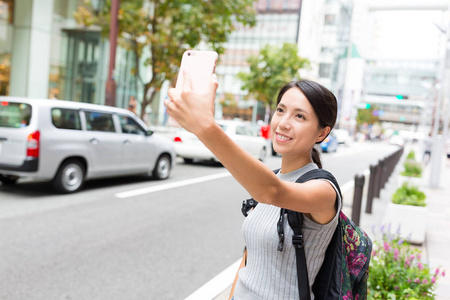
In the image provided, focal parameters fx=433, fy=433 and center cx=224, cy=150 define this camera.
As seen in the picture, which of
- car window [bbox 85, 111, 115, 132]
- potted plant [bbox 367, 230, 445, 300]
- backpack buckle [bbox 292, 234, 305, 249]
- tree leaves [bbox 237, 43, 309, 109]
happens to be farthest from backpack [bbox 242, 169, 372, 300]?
tree leaves [bbox 237, 43, 309, 109]

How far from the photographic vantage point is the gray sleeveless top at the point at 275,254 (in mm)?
1481

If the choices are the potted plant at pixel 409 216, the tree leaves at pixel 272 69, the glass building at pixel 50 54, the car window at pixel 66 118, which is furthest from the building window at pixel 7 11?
the potted plant at pixel 409 216

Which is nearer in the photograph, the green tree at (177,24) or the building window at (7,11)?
the green tree at (177,24)

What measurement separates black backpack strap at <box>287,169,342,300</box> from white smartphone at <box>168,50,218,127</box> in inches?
22.2

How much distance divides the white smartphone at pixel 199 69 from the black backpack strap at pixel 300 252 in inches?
22.1

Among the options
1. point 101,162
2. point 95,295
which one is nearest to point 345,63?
point 101,162

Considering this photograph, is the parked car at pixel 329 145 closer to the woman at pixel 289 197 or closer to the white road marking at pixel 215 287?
the white road marking at pixel 215 287

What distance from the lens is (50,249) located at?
4855 mm

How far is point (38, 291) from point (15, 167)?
3.89 metres

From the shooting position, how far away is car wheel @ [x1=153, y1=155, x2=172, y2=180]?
10.1 metres

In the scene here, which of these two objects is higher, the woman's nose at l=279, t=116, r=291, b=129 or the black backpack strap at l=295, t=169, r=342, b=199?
the woman's nose at l=279, t=116, r=291, b=129

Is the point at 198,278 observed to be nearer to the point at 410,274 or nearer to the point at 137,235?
the point at 137,235

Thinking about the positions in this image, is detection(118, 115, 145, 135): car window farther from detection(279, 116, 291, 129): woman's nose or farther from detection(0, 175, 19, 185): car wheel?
detection(279, 116, 291, 129): woman's nose

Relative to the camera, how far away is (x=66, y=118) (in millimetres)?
7672
